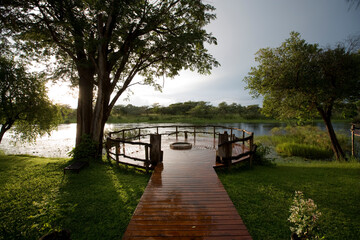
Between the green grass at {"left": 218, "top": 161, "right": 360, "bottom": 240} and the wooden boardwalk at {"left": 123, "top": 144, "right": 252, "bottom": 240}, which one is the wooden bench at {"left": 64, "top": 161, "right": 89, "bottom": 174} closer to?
the wooden boardwalk at {"left": 123, "top": 144, "right": 252, "bottom": 240}

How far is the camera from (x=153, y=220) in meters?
2.92

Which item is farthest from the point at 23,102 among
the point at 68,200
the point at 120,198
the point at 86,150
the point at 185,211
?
the point at 185,211

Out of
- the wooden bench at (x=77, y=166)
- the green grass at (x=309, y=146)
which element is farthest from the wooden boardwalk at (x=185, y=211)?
the green grass at (x=309, y=146)

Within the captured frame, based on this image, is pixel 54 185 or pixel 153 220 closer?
pixel 153 220

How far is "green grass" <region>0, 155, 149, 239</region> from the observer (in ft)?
10.2

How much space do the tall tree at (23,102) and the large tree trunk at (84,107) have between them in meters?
4.15

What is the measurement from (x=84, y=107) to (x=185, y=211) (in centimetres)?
843

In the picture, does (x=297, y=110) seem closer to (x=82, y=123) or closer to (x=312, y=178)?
(x=312, y=178)

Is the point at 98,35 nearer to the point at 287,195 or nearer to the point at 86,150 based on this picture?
the point at 86,150

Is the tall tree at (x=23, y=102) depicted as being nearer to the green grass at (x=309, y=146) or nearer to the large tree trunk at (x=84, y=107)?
the large tree trunk at (x=84, y=107)

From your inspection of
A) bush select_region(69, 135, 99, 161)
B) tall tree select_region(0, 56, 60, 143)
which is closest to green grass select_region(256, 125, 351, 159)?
bush select_region(69, 135, 99, 161)

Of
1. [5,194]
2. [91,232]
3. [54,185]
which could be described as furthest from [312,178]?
[5,194]

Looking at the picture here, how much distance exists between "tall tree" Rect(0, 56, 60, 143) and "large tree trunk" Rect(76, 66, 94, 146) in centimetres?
415

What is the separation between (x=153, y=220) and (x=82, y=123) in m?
7.98
